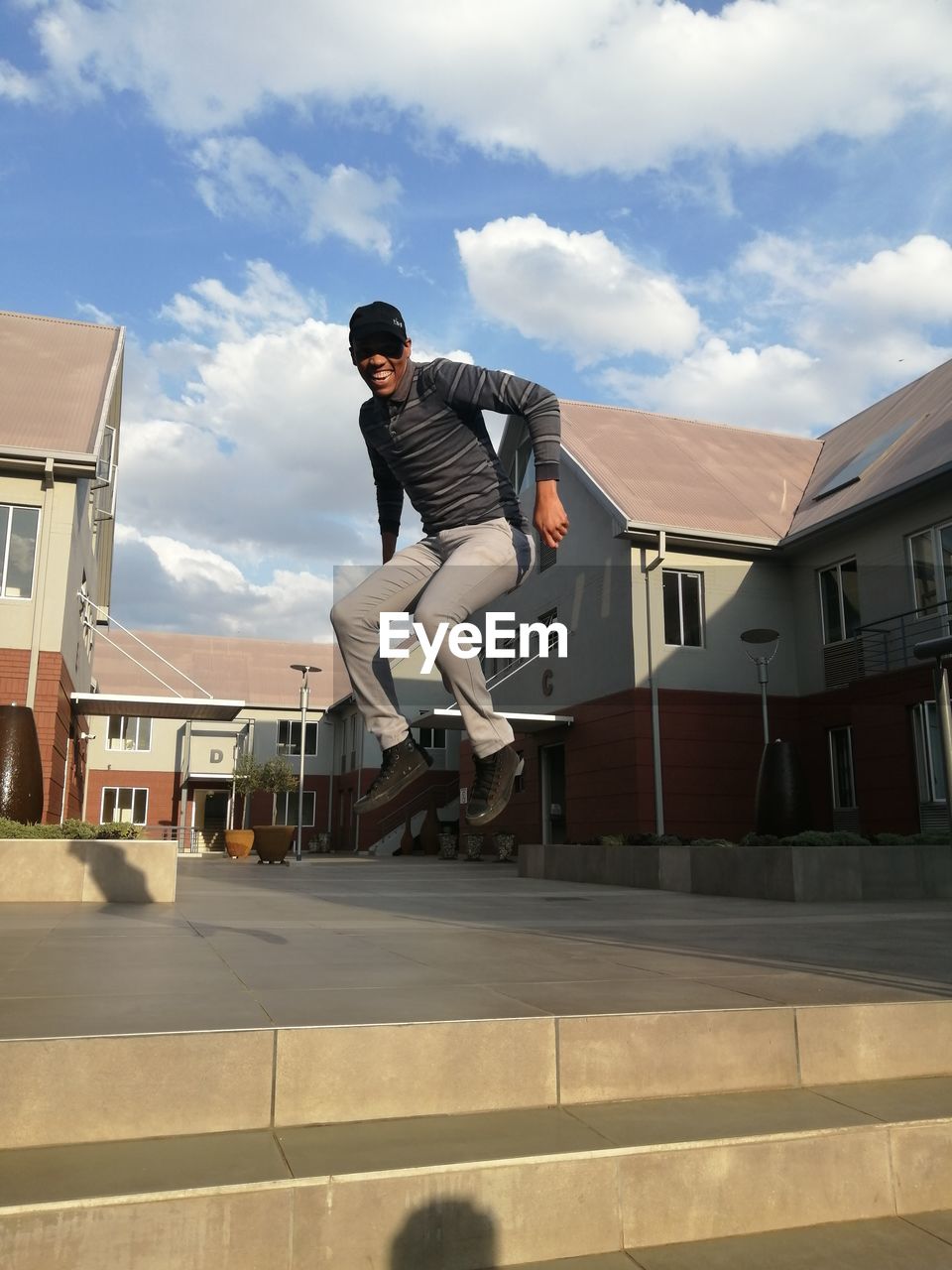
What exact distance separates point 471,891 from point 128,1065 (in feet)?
35.9

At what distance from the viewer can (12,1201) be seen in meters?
2.39

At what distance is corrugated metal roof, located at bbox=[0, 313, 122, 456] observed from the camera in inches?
682

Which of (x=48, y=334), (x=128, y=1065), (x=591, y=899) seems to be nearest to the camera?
(x=128, y=1065)

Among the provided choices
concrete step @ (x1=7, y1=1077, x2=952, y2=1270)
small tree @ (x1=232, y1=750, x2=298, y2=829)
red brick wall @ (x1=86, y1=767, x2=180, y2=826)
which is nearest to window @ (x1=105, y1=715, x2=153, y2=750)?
red brick wall @ (x1=86, y1=767, x2=180, y2=826)

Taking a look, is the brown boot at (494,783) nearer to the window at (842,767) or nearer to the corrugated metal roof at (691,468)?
the corrugated metal roof at (691,468)

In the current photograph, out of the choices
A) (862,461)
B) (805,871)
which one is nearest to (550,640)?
(862,461)

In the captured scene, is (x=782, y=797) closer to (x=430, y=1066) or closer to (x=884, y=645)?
(x=884, y=645)

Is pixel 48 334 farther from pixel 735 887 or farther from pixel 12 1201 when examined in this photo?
pixel 12 1201

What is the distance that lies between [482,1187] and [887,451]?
65.8 feet

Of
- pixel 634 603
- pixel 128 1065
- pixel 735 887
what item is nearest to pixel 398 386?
pixel 128 1065

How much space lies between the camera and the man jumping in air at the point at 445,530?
3639 mm

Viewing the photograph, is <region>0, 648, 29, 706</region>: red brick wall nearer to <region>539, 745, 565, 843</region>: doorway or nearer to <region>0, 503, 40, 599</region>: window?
<region>0, 503, 40, 599</region>: window

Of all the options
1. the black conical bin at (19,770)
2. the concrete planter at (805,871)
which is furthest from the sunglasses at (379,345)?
the black conical bin at (19,770)

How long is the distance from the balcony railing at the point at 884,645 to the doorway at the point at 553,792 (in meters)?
6.99
